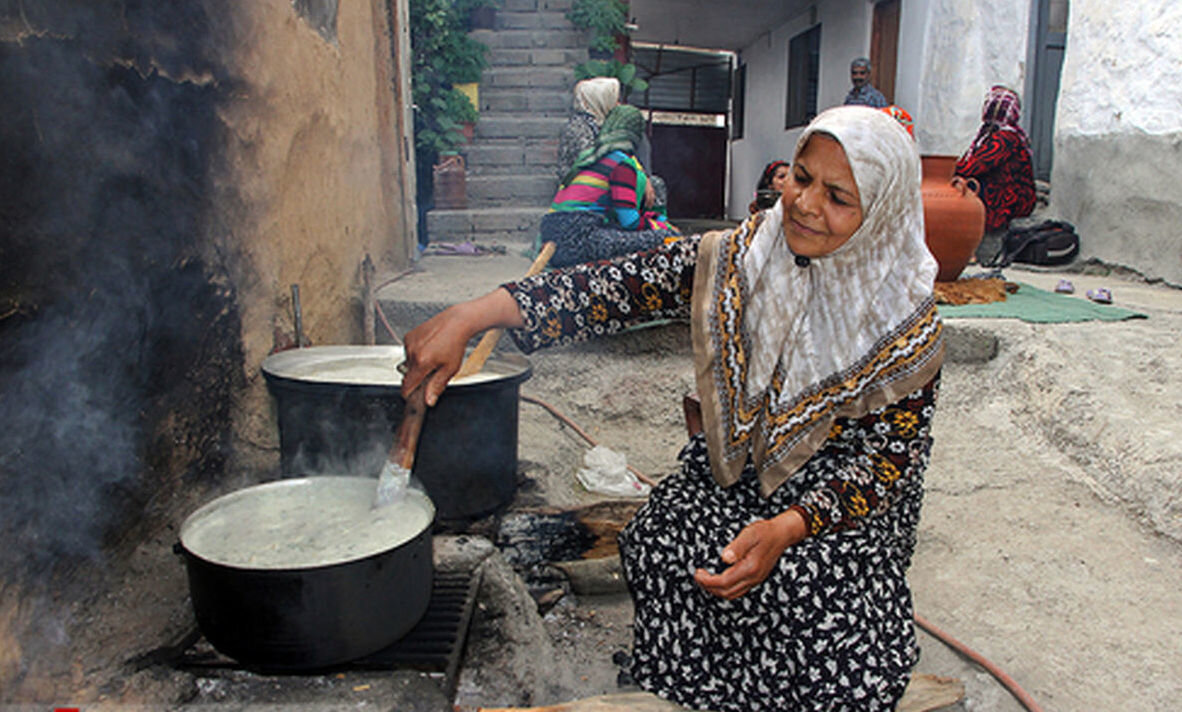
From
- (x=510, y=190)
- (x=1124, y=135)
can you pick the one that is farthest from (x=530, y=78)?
(x=1124, y=135)

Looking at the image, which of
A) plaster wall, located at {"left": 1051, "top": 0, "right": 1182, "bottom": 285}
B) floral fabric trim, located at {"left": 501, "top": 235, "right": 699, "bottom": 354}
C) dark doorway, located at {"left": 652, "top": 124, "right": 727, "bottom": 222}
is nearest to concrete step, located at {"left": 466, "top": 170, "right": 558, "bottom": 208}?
plaster wall, located at {"left": 1051, "top": 0, "right": 1182, "bottom": 285}

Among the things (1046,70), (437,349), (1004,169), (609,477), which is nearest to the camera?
(437,349)

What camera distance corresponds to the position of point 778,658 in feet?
5.56

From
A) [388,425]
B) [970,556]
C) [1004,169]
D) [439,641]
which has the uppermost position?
[1004,169]

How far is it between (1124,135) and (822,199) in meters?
5.94

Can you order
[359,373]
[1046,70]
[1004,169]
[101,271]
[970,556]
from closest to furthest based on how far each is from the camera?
[101,271] → [359,373] → [970,556] → [1004,169] → [1046,70]

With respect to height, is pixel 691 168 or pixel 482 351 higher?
pixel 691 168

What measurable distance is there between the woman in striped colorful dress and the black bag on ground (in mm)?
3795

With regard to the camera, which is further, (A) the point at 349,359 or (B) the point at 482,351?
(A) the point at 349,359

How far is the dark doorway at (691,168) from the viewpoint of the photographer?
1706 centimetres

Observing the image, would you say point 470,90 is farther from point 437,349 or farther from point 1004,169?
point 437,349

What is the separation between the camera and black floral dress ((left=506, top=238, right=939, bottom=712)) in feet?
5.41

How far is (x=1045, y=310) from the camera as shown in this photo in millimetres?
4715

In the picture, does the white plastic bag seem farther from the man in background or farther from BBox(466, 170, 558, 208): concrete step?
the man in background
